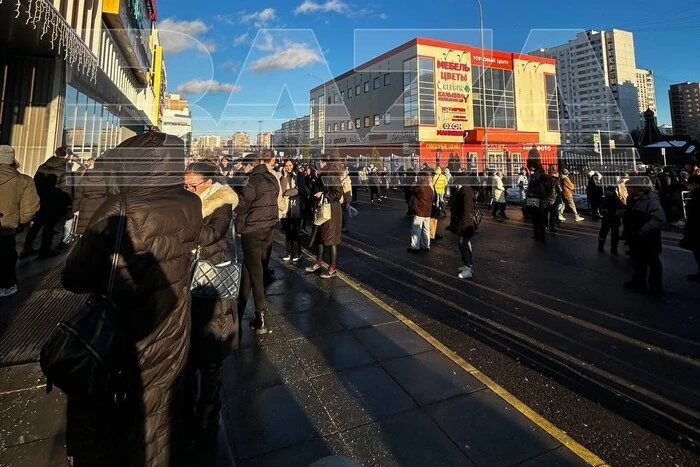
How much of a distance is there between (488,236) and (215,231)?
7990 millimetres

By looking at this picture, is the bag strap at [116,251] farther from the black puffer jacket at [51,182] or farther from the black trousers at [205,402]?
the black puffer jacket at [51,182]

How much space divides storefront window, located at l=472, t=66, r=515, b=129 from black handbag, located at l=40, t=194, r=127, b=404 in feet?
123

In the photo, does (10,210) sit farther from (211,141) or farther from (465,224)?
(211,141)

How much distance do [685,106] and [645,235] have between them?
6874 centimetres

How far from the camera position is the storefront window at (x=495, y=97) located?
34.4 m

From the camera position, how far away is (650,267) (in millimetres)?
4945

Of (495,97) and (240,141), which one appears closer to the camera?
(240,141)

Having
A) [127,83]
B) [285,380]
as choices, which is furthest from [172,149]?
[127,83]

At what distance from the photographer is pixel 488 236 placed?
906 centimetres

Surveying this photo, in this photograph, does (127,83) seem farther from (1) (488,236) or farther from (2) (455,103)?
(2) (455,103)

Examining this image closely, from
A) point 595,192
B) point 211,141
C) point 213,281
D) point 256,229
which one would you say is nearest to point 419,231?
point 256,229

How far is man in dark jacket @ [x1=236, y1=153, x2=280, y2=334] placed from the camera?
3.56 meters

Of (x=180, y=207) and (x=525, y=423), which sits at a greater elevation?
(x=180, y=207)

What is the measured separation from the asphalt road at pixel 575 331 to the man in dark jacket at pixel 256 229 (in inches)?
68.0
